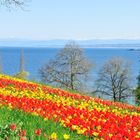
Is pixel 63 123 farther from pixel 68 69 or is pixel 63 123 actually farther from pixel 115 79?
pixel 115 79

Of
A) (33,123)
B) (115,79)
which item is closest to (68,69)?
(115,79)

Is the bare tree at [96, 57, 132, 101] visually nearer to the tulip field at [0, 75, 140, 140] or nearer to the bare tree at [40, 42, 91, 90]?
the bare tree at [40, 42, 91, 90]

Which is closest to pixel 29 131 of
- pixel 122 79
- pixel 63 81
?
pixel 63 81

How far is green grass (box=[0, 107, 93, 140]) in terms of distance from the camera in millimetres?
8548

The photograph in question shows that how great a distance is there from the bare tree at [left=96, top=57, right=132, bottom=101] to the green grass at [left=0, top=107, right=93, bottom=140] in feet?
237

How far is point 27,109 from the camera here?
1101 centimetres

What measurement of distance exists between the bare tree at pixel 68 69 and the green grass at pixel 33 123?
68.1 metres

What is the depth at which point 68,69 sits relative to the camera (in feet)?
265

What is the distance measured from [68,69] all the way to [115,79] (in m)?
10.2

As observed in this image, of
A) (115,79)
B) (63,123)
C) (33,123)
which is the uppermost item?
(33,123)

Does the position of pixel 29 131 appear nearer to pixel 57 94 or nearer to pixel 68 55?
pixel 57 94

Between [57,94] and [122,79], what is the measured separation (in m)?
68.6

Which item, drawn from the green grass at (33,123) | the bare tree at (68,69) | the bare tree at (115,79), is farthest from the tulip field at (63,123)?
the bare tree at (115,79)

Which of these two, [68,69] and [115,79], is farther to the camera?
[115,79]
